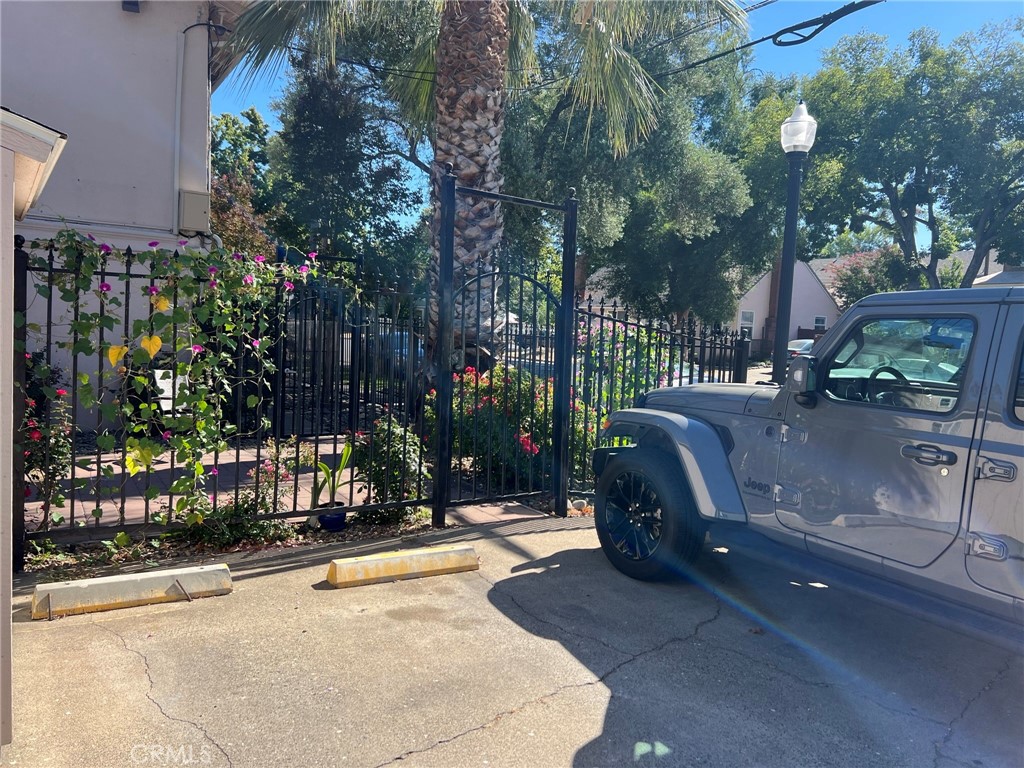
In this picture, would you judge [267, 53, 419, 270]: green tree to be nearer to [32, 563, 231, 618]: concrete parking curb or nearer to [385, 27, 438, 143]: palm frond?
[385, 27, 438, 143]: palm frond

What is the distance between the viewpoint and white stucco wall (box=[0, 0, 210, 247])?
29.5 feet

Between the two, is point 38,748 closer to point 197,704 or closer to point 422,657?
point 197,704

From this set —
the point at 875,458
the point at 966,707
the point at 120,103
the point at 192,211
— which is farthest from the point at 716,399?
the point at 120,103

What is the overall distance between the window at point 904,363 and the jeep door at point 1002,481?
0.19 meters

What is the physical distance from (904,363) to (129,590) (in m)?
4.64

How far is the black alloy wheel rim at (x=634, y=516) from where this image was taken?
4.89m

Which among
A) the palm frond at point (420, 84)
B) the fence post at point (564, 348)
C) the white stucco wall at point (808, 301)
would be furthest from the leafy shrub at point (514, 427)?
the white stucco wall at point (808, 301)

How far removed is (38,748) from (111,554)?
7.54 feet

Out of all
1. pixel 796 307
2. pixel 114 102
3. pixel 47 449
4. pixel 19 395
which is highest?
pixel 796 307

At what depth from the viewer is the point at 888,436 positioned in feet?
11.9

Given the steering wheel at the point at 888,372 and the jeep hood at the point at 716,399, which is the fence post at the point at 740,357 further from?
the steering wheel at the point at 888,372

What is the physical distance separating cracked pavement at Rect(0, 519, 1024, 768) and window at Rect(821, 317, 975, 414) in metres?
1.13

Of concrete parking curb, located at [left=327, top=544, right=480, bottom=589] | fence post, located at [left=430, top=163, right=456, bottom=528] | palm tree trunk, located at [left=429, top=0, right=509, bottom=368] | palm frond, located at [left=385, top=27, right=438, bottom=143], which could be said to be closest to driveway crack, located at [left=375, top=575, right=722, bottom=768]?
concrete parking curb, located at [left=327, top=544, right=480, bottom=589]

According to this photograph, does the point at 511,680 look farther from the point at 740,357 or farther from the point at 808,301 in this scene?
the point at 808,301
